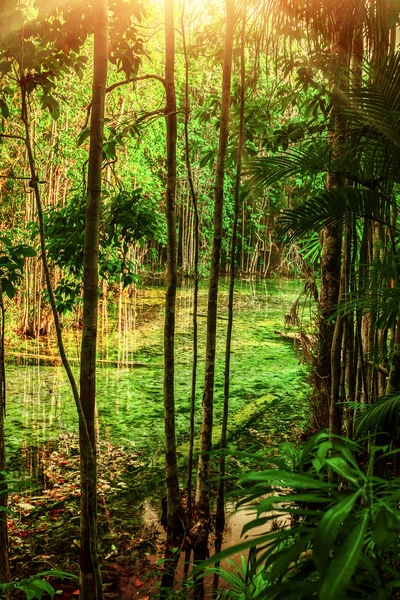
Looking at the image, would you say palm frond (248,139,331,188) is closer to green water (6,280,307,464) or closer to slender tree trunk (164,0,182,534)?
slender tree trunk (164,0,182,534)

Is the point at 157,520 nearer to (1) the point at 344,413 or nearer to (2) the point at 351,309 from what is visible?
(1) the point at 344,413

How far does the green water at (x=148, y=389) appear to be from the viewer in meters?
4.36

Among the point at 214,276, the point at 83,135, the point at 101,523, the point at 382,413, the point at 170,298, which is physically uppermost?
the point at 83,135

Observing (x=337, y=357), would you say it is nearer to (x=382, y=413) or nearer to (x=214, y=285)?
(x=214, y=285)

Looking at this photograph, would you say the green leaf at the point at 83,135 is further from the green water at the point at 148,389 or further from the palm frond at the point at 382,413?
the green water at the point at 148,389

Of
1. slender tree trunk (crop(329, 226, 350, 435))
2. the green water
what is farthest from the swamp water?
slender tree trunk (crop(329, 226, 350, 435))

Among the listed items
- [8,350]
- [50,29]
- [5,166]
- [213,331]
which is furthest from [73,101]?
[213,331]

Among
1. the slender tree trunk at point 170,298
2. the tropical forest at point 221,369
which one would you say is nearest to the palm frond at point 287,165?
the tropical forest at point 221,369

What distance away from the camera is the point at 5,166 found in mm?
6836

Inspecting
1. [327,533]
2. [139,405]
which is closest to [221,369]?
[139,405]

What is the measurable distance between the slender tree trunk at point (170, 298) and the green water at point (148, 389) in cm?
95

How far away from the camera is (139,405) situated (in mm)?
5008

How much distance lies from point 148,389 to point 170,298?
285 centimetres

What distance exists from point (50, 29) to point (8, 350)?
16.3 feet
